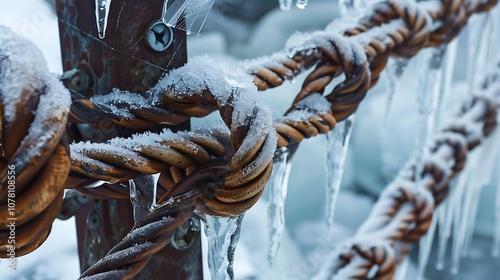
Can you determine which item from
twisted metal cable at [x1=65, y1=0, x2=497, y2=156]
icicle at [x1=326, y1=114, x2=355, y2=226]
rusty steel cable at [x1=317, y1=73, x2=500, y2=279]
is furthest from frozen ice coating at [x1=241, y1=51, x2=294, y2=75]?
rusty steel cable at [x1=317, y1=73, x2=500, y2=279]

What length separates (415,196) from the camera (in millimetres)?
660

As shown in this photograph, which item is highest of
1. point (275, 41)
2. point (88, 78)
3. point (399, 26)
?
point (275, 41)

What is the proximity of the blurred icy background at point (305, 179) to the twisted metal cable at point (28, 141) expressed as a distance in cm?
50

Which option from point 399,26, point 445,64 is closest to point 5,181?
point 399,26

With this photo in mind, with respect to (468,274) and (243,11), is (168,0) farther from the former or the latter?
(468,274)

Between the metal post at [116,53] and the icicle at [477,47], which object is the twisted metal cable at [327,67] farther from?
the icicle at [477,47]

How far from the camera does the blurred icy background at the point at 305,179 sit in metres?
0.83

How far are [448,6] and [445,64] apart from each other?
0.18m

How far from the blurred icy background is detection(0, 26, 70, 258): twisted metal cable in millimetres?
505

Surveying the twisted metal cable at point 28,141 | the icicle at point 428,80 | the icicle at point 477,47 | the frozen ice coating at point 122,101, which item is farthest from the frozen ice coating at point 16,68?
the icicle at point 477,47

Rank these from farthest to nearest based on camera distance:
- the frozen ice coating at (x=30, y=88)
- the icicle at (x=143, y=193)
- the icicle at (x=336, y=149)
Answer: the icicle at (x=336, y=149) → the icicle at (x=143, y=193) → the frozen ice coating at (x=30, y=88)

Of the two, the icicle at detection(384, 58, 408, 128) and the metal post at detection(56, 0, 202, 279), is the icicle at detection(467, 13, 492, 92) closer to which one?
the icicle at detection(384, 58, 408, 128)

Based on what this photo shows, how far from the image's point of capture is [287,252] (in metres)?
1.10

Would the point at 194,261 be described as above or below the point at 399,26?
below
